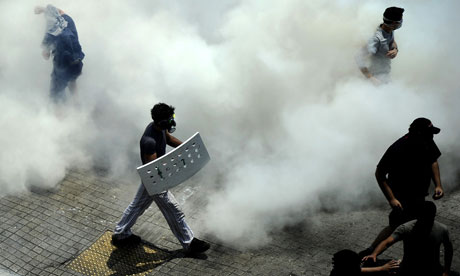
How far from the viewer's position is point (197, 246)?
596cm

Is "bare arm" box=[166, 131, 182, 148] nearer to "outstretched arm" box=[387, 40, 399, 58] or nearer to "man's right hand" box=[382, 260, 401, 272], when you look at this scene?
"man's right hand" box=[382, 260, 401, 272]

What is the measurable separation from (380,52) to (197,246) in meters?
3.08

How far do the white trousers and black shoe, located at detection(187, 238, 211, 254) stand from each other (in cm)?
4

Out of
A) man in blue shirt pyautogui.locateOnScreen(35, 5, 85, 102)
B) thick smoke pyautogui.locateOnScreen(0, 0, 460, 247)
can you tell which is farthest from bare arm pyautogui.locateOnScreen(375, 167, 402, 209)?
man in blue shirt pyautogui.locateOnScreen(35, 5, 85, 102)

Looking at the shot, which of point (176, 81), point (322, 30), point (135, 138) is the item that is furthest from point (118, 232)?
point (322, 30)

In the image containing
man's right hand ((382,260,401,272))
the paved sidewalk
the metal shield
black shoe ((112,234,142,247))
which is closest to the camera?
man's right hand ((382,260,401,272))

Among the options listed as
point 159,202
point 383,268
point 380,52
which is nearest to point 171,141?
point 159,202

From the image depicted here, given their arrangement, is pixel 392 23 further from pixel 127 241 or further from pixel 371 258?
pixel 127 241

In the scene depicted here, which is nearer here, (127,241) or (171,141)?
(171,141)

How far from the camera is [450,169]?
6.86m

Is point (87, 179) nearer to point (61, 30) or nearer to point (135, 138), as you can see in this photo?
point (135, 138)

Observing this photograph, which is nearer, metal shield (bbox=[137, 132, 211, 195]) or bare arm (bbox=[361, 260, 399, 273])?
bare arm (bbox=[361, 260, 399, 273])

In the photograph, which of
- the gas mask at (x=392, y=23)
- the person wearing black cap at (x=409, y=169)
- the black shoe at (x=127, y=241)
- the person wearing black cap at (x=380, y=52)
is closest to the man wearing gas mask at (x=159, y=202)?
the black shoe at (x=127, y=241)

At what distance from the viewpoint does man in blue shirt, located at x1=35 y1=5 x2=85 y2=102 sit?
27.5 feet
